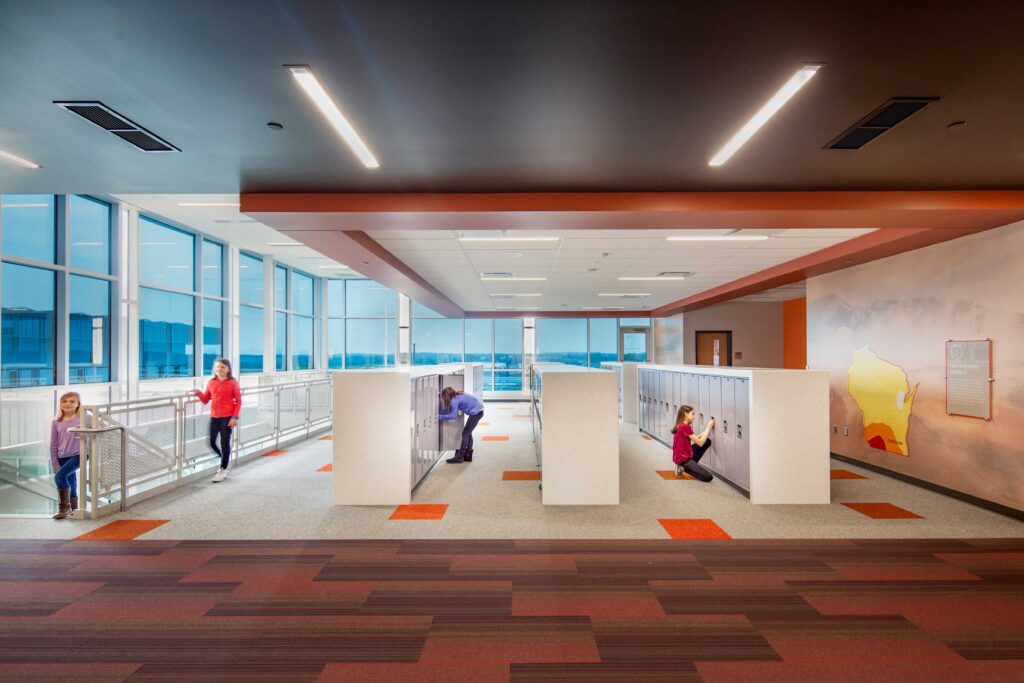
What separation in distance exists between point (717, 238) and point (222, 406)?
7344 millimetres

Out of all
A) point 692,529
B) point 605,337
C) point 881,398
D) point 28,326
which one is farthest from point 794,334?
point 28,326

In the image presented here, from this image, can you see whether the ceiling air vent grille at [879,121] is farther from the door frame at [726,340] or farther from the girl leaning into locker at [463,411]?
the door frame at [726,340]

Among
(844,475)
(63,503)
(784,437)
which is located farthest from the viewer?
(844,475)

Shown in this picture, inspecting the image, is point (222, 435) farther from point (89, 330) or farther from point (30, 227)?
point (30, 227)

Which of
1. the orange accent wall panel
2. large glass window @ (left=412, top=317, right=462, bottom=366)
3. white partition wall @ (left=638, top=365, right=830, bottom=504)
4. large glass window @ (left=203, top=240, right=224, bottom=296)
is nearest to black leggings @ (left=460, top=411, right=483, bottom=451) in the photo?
white partition wall @ (left=638, top=365, right=830, bottom=504)

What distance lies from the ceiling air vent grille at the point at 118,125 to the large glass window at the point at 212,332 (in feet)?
25.9

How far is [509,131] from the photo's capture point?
364 centimetres

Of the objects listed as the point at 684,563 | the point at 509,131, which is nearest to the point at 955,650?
the point at 684,563

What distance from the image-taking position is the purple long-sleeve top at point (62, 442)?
487cm

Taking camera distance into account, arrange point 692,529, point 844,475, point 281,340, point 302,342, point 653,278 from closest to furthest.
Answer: point 692,529 → point 844,475 → point 653,278 → point 281,340 → point 302,342

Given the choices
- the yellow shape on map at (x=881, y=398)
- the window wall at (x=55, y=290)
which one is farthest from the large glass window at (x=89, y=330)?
the yellow shape on map at (x=881, y=398)

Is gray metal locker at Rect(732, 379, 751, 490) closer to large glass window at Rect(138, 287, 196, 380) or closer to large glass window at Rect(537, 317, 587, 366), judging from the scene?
large glass window at Rect(138, 287, 196, 380)

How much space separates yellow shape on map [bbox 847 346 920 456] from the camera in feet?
20.9

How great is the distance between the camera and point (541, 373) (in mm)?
5699
